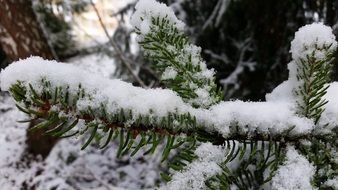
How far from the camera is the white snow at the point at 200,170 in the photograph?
537 millimetres

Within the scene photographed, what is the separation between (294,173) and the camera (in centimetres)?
50

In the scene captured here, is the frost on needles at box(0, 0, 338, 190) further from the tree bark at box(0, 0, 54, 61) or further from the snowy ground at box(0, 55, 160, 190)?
the snowy ground at box(0, 55, 160, 190)

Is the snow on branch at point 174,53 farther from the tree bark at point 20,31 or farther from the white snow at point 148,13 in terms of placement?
the tree bark at point 20,31

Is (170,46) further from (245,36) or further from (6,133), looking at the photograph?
(6,133)

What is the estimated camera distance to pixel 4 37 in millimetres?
2584

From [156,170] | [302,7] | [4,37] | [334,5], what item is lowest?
[156,170]

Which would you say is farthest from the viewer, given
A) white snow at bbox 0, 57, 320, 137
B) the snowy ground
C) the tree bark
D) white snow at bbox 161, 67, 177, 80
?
the snowy ground

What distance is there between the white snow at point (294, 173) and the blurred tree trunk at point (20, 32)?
233 cm

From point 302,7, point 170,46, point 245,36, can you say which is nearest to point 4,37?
point 245,36

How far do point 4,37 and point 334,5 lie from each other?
1.99 meters

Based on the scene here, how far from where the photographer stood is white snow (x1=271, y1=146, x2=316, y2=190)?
19.0 inches

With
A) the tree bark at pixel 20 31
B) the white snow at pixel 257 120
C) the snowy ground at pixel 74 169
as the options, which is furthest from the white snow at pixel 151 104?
the snowy ground at pixel 74 169

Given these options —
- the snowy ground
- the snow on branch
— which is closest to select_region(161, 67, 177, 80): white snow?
the snow on branch

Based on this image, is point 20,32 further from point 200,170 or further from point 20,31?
point 200,170
